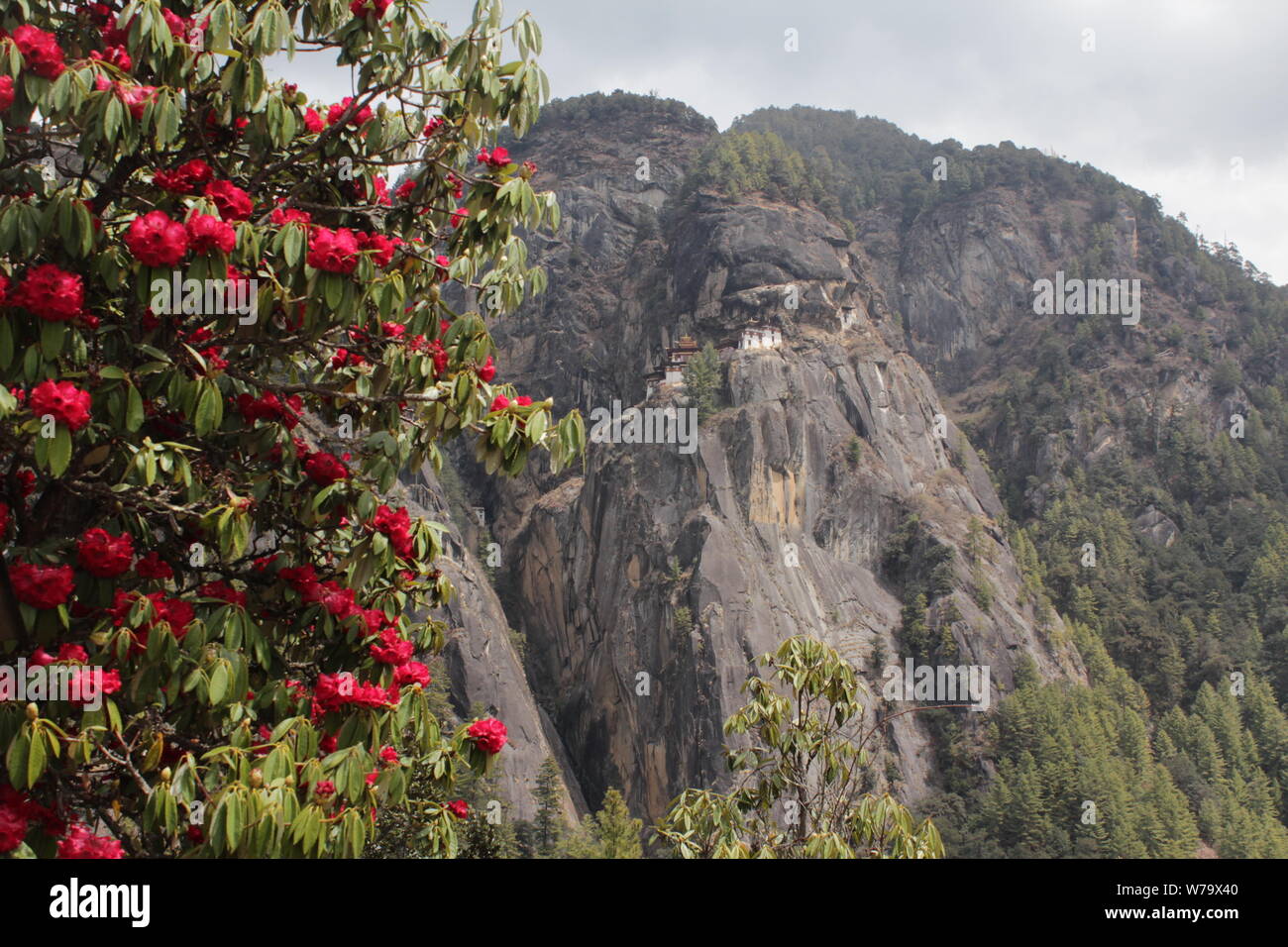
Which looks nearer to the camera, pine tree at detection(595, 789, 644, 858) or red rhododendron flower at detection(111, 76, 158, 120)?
red rhododendron flower at detection(111, 76, 158, 120)

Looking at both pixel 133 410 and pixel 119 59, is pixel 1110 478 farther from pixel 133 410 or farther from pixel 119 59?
pixel 133 410

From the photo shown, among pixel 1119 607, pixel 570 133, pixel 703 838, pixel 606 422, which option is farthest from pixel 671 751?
pixel 570 133

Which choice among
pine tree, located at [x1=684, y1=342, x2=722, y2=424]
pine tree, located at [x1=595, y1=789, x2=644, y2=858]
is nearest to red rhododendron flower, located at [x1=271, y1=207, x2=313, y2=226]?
pine tree, located at [x1=595, y1=789, x2=644, y2=858]

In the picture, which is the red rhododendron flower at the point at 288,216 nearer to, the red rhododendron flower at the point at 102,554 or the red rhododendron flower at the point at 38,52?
the red rhododendron flower at the point at 38,52

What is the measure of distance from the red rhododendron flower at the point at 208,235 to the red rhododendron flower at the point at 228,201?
29 cm

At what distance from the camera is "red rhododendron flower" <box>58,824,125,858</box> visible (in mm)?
4105

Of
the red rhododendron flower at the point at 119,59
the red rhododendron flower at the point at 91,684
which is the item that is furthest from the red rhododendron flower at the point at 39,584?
the red rhododendron flower at the point at 119,59

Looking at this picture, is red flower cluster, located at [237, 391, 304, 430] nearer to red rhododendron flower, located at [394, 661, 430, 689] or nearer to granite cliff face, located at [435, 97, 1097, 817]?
red rhododendron flower, located at [394, 661, 430, 689]

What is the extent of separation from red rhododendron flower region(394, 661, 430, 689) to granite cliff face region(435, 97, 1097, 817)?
4515cm

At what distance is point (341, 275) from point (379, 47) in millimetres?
1525

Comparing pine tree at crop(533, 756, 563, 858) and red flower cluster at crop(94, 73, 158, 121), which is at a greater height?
red flower cluster at crop(94, 73, 158, 121)

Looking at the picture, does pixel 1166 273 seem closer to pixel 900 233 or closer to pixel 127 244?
pixel 900 233

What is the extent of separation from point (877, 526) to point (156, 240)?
216 ft
